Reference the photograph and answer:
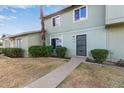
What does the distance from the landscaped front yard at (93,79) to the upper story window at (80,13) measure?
7.23m

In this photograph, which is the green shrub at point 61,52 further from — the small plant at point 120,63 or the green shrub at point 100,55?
the small plant at point 120,63

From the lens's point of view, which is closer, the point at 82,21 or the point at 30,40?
the point at 82,21

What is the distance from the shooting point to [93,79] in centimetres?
796

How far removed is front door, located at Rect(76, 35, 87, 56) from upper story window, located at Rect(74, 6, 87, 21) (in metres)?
1.85

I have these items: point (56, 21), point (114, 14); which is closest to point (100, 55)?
point (114, 14)

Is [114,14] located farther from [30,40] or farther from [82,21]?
[30,40]

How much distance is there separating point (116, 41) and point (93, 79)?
6021mm

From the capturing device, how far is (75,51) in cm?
1608

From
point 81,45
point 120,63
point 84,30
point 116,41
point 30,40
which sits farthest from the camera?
point 30,40

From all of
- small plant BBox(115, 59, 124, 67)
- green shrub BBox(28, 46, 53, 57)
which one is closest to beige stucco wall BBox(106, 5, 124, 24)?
small plant BBox(115, 59, 124, 67)

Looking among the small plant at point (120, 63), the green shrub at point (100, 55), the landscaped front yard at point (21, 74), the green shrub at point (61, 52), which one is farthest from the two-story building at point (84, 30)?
the landscaped front yard at point (21, 74)

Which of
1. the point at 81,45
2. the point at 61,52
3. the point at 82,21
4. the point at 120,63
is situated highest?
the point at 82,21
